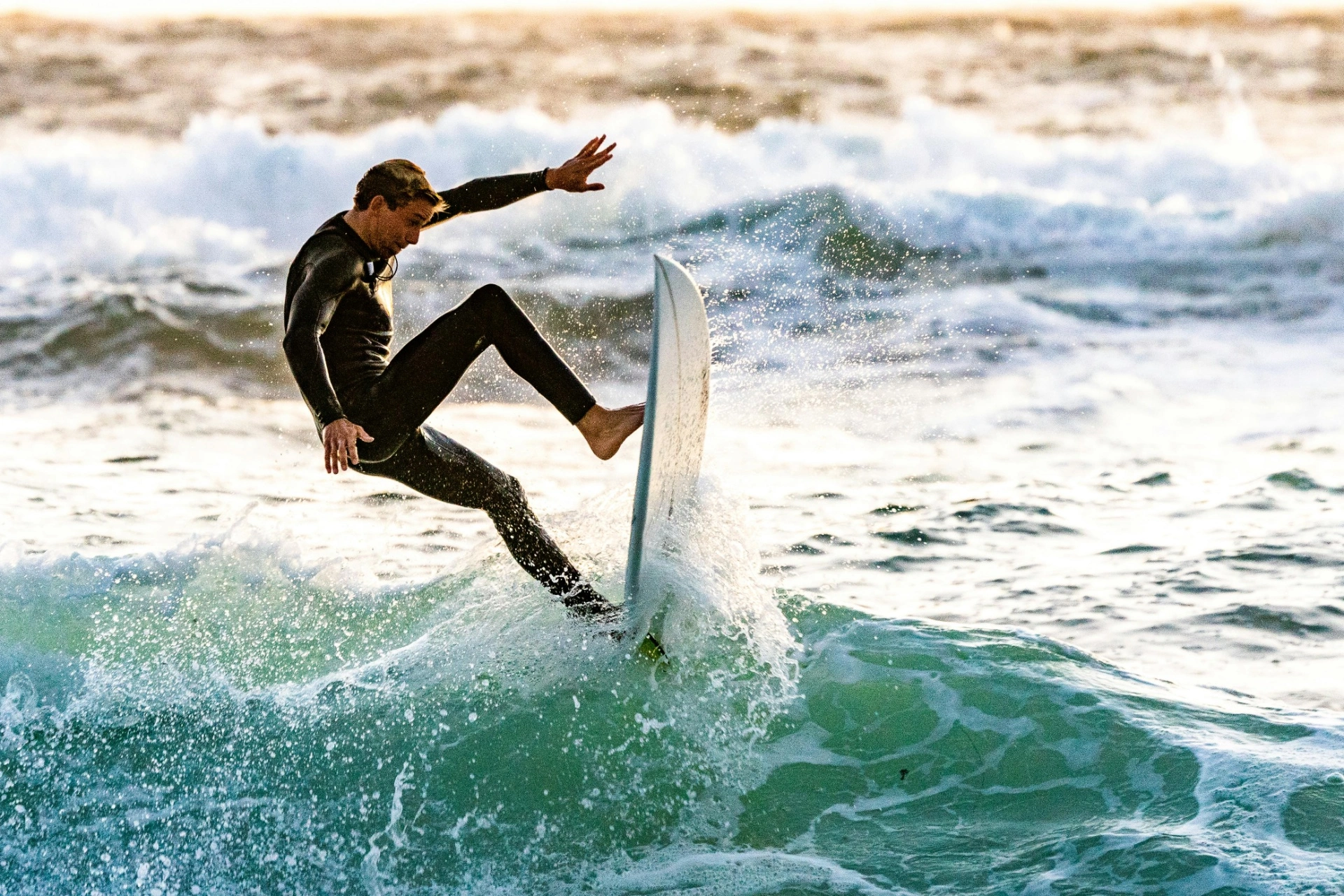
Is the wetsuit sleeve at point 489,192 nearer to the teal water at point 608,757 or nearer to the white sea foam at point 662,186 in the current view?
the teal water at point 608,757

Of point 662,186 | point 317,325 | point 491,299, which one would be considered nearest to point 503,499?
point 491,299

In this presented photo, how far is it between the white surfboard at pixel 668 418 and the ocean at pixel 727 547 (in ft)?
0.56

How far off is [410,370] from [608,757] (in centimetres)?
160

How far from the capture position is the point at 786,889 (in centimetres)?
429

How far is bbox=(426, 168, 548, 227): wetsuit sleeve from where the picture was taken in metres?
5.11

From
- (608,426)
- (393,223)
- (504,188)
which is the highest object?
(504,188)

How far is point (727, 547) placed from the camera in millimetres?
5047

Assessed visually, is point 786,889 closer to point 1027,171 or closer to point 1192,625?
point 1192,625

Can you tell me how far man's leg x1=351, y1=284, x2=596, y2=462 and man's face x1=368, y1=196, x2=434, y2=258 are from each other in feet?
1.03

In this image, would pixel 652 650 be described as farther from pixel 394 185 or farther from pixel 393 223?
pixel 394 185

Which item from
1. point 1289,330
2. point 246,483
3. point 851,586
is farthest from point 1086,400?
point 246,483

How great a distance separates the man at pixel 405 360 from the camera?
14.9ft

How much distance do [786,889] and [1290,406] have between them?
8515 millimetres

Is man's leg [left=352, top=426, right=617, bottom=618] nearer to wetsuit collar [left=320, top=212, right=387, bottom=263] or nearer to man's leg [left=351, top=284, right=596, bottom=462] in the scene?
man's leg [left=351, top=284, right=596, bottom=462]
